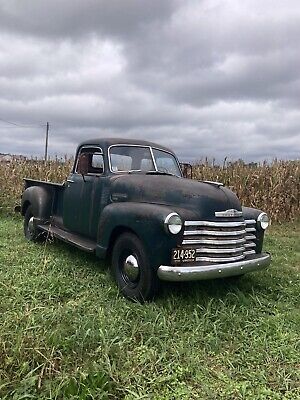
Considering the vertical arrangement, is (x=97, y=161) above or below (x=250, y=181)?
above

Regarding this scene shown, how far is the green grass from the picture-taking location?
8.92 ft

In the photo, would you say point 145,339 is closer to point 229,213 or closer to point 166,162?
point 229,213

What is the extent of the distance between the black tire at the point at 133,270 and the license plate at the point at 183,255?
310 millimetres

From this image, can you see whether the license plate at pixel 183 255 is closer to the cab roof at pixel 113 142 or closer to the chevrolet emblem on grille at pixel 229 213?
the chevrolet emblem on grille at pixel 229 213

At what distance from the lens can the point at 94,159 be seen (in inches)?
225

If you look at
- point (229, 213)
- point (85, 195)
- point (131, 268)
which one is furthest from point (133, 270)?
point (85, 195)

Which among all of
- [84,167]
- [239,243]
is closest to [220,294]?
[239,243]

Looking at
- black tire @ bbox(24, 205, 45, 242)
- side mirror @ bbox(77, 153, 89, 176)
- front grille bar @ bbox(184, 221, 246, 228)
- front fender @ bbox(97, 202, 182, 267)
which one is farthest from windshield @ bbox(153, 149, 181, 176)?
black tire @ bbox(24, 205, 45, 242)

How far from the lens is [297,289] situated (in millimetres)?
5016

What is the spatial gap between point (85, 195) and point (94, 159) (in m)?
0.57

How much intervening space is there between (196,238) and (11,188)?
9906 millimetres

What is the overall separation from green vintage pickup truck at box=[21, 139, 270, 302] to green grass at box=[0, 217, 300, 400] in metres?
0.44

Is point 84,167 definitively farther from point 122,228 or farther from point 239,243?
point 239,243

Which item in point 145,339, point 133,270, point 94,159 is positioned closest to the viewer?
point 145,339
